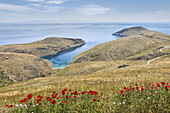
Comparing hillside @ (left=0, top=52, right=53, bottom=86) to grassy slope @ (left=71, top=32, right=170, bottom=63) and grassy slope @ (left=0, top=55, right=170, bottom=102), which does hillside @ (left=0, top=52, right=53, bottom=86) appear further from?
grassy slope @ (left=0, top=55, right=170, bottom=102)

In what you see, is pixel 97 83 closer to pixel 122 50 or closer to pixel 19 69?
pixel 19 69

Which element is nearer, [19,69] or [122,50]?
[19,69]

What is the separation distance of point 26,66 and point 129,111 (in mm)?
112057

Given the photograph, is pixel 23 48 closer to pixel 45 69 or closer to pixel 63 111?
pixel 45 69

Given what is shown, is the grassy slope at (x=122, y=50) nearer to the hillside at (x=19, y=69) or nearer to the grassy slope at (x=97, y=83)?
the hillside at (x=19, y=69)

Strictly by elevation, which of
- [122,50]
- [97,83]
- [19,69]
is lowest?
[19,69]

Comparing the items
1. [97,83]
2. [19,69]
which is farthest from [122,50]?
[97,83]

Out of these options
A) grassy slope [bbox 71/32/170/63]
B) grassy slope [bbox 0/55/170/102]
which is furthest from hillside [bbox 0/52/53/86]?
grassy slope [bbox 0/55/170/102]

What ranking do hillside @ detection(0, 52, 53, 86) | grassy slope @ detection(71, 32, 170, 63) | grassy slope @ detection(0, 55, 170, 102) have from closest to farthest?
grassy slope @ detection(0, 55, 170, 102)
hillside @ detection(0, 52, 53, 86)
grassy slope @ detection(71, 32, 170, 63)

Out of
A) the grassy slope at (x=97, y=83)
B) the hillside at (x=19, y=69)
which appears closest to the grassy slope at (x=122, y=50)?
the hillside at (x=19, y=69)

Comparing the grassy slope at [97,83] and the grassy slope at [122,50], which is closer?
the grassy slope at [97,83]

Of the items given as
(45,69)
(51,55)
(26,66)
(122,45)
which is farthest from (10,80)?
(122,45)

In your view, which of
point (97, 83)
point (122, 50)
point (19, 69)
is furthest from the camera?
point (122, 50)

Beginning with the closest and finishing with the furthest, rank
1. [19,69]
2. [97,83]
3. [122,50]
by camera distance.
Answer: [97,83] → [19,69] → [122,50]
